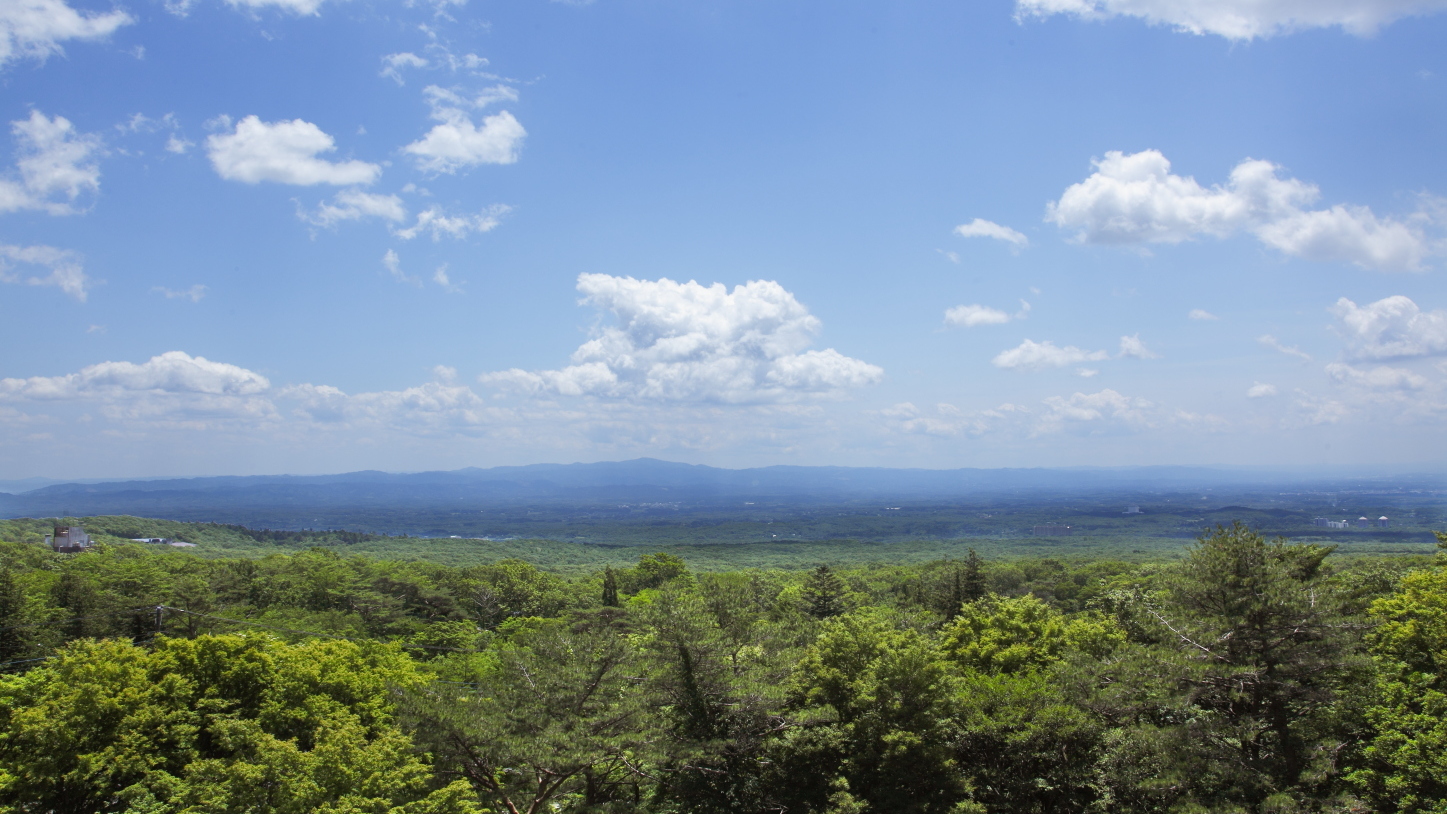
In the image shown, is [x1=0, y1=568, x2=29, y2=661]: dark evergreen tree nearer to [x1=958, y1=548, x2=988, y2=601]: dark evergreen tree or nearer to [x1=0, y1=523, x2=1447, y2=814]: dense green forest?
[x1=0, y1=523, x2=1447, y2=814]: dense green forest

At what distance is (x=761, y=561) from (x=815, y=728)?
132 m

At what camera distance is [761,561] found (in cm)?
15112

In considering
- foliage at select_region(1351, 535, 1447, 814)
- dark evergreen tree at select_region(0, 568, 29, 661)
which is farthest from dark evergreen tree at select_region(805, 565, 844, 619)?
dark evergreen tree at select_region(0, 568, 29, 661)

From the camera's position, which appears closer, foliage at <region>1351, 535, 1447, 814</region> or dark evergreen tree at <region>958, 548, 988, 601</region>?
foliage at <region>1351, 535, 1447, 814</region>

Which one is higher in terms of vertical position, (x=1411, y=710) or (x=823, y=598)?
(x=1411, y=710)

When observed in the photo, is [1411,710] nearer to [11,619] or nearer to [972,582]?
[972,582]

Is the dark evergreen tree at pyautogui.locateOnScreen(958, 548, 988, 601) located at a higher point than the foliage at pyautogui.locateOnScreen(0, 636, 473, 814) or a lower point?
lower

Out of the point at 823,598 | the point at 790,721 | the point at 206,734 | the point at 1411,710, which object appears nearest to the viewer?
the point at 1411,710

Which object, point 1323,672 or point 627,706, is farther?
point 627,706

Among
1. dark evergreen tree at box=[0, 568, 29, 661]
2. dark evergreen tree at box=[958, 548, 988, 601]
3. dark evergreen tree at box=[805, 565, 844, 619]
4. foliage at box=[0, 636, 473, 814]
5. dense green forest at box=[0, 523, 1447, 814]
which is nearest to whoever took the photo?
foliage at box=[0, 636, 473, 814]

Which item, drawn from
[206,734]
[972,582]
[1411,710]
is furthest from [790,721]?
[972,582]

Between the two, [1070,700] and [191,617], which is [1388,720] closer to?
[1070,700]

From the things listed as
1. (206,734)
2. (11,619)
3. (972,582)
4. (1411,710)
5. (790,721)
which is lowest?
(972,582)

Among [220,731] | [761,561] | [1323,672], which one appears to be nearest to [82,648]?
[220,731]
